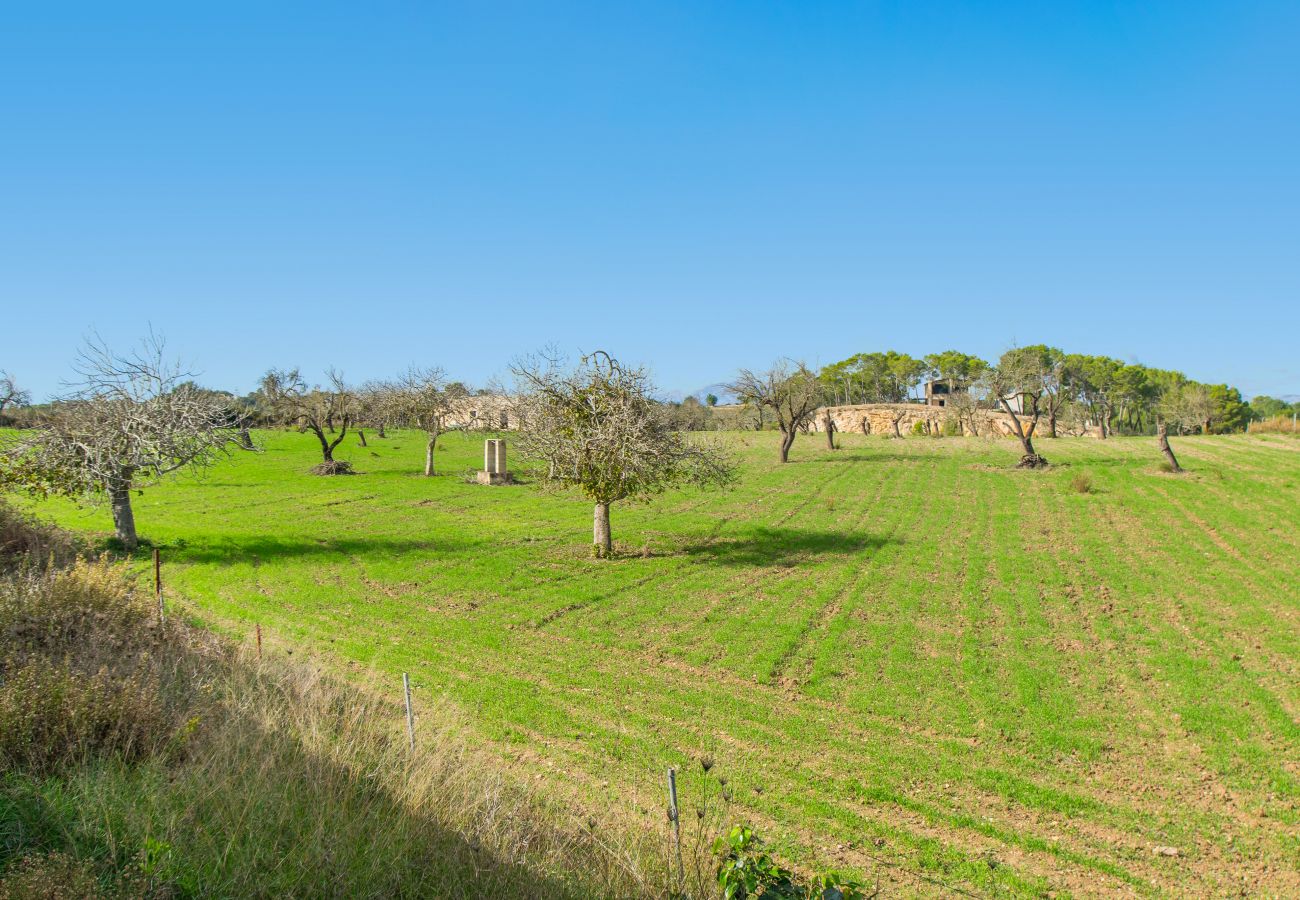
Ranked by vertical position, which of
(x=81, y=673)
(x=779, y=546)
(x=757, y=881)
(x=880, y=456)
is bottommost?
(x=779, y=546)

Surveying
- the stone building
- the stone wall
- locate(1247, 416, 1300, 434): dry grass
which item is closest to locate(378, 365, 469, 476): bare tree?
the stone building

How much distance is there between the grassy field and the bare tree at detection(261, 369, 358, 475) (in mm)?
11924

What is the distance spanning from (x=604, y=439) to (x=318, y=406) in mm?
32079

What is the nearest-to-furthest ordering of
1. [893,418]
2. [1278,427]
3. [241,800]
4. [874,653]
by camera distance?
[241,800]
[874,653]
[1278,427]
[893,418]

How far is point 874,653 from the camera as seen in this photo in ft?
45.5

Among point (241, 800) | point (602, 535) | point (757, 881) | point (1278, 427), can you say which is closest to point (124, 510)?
point (602, 535)

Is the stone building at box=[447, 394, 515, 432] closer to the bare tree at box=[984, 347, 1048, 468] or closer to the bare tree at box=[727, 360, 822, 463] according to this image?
the bare tree at box=[727, 360, 822, 463]

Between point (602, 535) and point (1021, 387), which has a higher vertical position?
point (1021, 387)

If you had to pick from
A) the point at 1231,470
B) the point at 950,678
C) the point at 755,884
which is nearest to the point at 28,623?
the point at 755,884

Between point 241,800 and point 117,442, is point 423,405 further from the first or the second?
point 241,800

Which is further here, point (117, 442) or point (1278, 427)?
point (1278, 427)

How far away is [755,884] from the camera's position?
17.2ft

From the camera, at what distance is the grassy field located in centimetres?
825

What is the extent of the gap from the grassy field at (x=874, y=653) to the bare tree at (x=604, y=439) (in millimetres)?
2275
